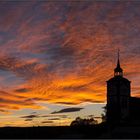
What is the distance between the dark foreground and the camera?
8350 centimetres

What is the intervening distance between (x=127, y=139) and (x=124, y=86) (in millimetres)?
29633

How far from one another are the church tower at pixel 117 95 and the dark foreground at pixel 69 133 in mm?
9673

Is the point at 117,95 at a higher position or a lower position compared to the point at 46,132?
higher

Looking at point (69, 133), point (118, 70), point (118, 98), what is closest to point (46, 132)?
point (69, 133)

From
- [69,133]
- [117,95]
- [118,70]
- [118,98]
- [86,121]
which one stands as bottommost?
[69,133]

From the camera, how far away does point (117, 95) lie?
107625 mm

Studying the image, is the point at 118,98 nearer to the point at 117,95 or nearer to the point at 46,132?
the point at 117,95

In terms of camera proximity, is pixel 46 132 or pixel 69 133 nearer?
pixel 69 133

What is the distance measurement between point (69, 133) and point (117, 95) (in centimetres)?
2239

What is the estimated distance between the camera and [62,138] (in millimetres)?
83188

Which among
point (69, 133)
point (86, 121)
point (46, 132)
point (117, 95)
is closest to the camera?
point (69, 133)

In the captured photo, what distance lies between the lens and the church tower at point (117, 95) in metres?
107

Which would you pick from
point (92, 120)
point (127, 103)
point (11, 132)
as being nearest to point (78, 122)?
point (92, 120)

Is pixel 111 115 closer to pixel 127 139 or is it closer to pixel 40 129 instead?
pixel 40 129
